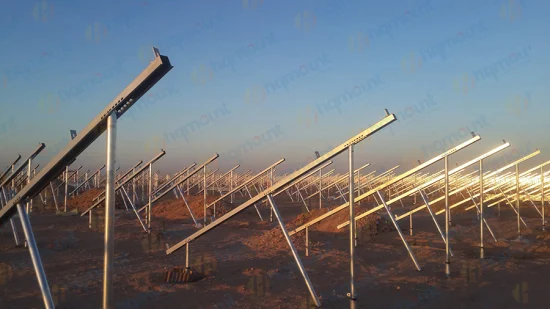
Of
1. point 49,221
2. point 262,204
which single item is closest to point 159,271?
point 49,221

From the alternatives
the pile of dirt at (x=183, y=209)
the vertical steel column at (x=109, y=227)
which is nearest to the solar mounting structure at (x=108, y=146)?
the vertical steel column at (x=109, y=227)

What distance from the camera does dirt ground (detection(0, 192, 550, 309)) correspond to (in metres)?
7.52

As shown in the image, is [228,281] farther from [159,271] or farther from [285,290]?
[159,271]

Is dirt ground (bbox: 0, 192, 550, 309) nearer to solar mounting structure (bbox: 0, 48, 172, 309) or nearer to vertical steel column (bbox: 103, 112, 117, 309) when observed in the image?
solar mounting structure (bbox: 0, 48, 172, 309)

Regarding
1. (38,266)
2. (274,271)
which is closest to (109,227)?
(38,266)

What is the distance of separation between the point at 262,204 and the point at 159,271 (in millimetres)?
21246

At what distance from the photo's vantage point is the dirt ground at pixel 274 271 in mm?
7516

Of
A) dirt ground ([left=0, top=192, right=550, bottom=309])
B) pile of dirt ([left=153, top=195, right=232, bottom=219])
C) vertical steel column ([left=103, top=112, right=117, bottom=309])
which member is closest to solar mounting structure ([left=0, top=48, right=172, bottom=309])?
vertical steel column ([left=103, top=112, right=117, bottom=309])

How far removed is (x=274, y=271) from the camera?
31.6ft

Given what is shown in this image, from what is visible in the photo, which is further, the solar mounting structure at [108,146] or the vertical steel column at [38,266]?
the vertical steel column at [38,266]

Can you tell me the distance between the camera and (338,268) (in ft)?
33.3

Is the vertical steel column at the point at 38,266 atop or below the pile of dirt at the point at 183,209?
below

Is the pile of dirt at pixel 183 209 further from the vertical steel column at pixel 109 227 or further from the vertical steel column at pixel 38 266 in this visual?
the vertical steel column at pixel 109 227

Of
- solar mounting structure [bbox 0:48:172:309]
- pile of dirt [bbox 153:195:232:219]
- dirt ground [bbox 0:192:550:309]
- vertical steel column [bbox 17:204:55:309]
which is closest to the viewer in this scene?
A: solar mounting structure [bbox 0:48:172:309]
